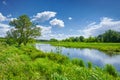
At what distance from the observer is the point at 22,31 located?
42.9 m

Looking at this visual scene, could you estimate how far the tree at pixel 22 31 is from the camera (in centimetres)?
4248

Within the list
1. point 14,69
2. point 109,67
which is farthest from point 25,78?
point 109,67

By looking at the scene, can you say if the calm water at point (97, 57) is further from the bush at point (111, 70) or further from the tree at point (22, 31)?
the tree at point (22, 31)

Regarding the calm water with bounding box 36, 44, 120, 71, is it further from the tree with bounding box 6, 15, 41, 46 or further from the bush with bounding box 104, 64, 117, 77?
the tree with bounding box 6, 15, 41, 46

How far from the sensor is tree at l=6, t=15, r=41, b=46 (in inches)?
1672

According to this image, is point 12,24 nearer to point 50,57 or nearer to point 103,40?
point 50,57

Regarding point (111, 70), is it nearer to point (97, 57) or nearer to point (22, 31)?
point (97, 57)

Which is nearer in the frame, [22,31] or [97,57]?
[97,57]

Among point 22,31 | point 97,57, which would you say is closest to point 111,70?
point 97,57

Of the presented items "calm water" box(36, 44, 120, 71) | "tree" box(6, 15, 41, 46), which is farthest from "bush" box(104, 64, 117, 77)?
"tree" box(6, 15, 41, 46)

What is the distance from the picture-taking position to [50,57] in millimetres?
14898

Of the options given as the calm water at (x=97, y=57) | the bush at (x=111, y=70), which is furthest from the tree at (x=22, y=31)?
the bush at (x=111, y=70)

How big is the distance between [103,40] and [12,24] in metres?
66.4

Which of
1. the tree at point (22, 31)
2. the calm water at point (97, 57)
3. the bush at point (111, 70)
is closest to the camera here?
the bush at point (111, 70)
